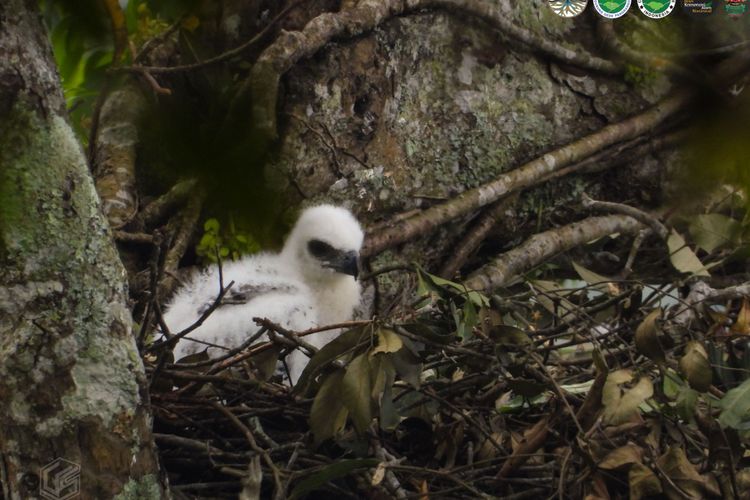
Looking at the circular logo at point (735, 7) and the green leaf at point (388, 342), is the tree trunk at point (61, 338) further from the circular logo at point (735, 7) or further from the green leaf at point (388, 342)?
the circular logo at point (735, 7)

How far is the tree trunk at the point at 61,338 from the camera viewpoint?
1.50m

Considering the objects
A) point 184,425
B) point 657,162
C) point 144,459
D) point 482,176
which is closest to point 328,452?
point 184,425

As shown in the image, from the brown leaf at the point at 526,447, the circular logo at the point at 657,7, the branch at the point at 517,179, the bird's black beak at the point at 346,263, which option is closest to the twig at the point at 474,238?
the branch at the point at 517,179

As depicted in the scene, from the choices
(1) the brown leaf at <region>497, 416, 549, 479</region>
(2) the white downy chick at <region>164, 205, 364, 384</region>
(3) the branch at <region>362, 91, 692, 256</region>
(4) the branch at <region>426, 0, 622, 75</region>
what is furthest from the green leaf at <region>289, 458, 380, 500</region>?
(4) the branch at <region>426, 0, 622, 75</region>

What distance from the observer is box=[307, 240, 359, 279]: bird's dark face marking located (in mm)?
3285

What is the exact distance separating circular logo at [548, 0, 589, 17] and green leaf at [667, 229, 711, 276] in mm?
1056

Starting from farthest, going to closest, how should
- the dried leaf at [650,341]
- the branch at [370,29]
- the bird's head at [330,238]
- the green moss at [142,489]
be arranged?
1. the bird's head at [330,238]
2. the branch at [370,29]
3. the dried leaf at [650,341]
4. the green moss at [142,489]

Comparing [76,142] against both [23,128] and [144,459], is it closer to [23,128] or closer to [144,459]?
[23,128]

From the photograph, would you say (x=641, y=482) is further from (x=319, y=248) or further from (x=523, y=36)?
(x=523, y=36)

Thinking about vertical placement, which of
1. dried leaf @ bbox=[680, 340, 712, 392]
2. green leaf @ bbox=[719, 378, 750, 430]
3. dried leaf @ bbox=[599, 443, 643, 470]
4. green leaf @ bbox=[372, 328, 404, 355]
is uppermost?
green leaf @ bbox=[372, 328, 404, 355]

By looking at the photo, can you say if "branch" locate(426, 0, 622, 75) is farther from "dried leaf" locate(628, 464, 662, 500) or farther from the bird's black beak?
"dried leaf" locate(628, 464, 662, 500)

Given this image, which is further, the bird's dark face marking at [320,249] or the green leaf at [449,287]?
the bird's dark face marking at [320,249]

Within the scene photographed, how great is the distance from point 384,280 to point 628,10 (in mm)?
1118

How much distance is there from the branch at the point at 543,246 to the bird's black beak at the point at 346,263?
0.36 m
